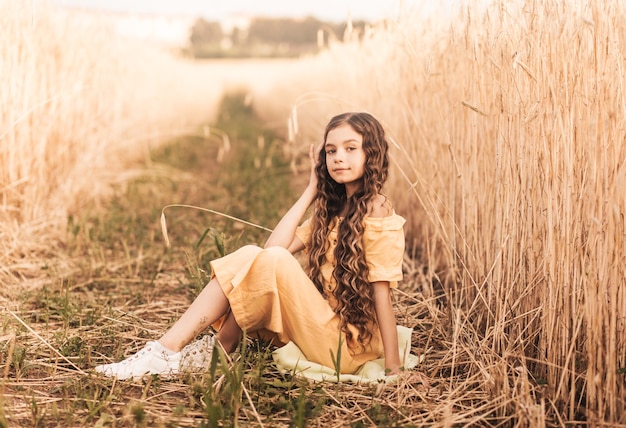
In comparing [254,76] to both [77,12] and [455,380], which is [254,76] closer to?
[77,12]

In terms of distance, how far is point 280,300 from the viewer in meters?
2.03

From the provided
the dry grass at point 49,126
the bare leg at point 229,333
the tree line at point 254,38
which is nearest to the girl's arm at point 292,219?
the bare leg at point 229,333

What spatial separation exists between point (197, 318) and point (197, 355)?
12 cm

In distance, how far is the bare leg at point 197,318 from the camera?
203 cm

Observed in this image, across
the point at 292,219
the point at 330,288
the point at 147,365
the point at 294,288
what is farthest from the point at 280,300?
the point at 147,365

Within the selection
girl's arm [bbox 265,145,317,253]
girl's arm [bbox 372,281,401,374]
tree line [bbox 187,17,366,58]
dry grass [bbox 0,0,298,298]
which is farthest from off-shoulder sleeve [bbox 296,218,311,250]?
tree line [bbox 187,17,366,58]

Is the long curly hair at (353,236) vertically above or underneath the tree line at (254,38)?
underneath

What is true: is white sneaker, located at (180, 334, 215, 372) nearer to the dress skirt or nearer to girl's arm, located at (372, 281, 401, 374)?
the dress skirt

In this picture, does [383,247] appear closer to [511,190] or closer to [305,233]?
[305,233]

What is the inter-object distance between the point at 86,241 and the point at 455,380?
2.15m

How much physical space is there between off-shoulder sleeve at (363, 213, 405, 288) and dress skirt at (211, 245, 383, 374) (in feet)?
0.62

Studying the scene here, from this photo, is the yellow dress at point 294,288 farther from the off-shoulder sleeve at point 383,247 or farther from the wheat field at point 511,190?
the wheat field at point 511,190

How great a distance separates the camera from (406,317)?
7.93 feet

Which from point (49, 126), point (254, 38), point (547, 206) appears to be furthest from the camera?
point (254, 38)
